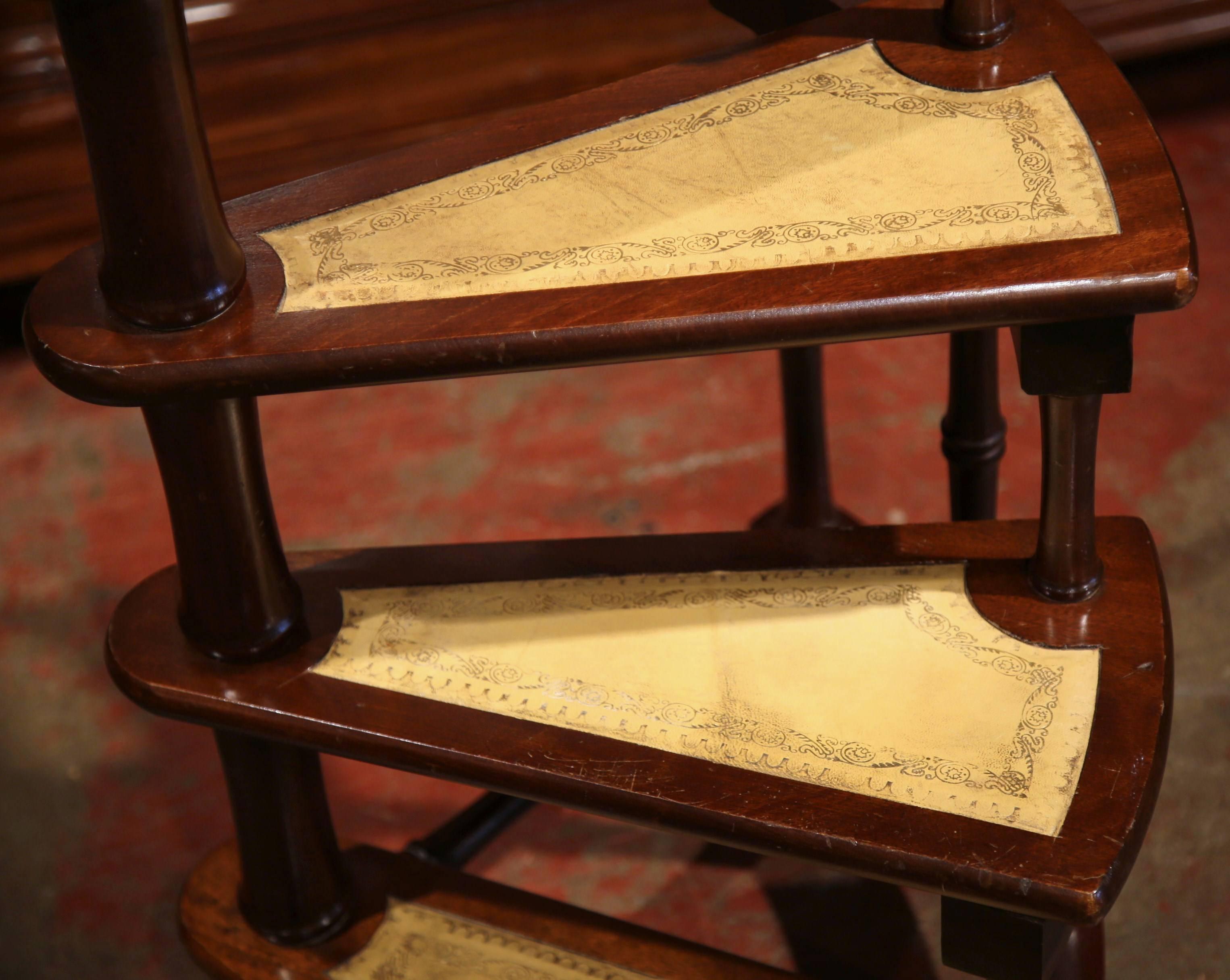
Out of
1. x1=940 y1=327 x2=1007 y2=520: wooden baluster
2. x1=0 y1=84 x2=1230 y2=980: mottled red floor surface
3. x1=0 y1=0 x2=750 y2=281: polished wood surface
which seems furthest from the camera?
x1=0 y1=0 x2=750 y2=281: polished wood surface

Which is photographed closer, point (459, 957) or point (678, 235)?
point (678, 235)

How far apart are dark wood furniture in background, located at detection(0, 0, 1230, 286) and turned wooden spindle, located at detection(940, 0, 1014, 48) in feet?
3.88

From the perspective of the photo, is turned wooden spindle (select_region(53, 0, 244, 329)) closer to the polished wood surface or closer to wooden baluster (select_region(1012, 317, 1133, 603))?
wooden baluster (select_region(1012, 317, 1133, 603))

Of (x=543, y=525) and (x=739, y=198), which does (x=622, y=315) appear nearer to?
(x=739, y=198)

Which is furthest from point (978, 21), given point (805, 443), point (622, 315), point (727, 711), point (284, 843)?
point (284, 843)

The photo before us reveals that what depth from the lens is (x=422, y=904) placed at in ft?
3.65

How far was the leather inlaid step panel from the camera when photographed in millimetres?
723

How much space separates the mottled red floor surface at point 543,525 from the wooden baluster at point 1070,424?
544 mm

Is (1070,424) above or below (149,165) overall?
below

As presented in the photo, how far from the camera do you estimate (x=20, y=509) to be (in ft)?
6.02

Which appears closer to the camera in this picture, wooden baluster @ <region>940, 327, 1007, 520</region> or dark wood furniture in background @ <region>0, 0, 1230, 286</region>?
wooden baluster @ <region>940, 327, 1007, 520</region>

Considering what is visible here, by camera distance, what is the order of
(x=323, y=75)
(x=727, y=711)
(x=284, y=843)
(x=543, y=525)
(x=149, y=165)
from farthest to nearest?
(x=323, y=75)
(x=543, y=525)
(x=284, y=843)
(x=727, y=711)
(x=149, y=165)

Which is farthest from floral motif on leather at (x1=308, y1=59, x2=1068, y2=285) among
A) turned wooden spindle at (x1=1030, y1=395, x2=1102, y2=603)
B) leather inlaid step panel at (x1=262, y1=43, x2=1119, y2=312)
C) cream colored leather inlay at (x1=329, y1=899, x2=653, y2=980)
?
cream colored leather inlay at (x1=329, y1=899, x2=653, y2=980)

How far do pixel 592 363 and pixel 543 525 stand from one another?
1.03 m
